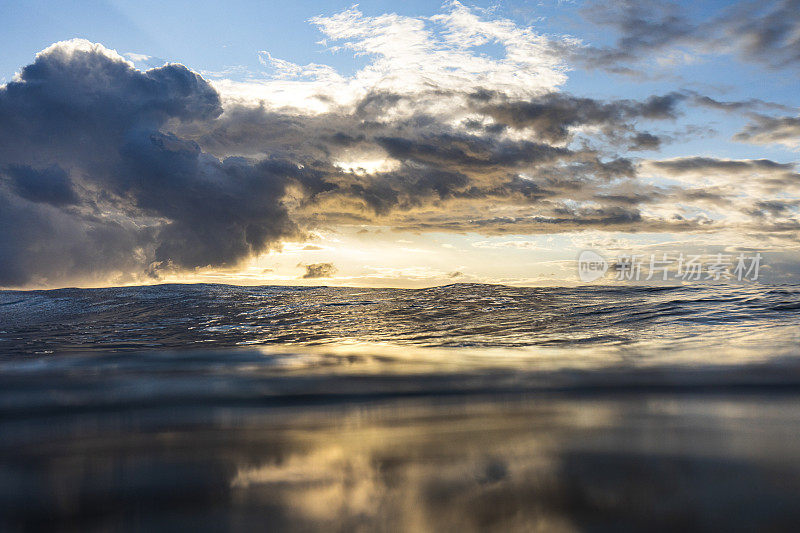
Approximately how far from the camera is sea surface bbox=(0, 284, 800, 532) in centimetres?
208

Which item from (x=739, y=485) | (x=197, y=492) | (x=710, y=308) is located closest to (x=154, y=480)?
(x=197, y=492)

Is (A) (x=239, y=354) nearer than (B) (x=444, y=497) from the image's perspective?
No

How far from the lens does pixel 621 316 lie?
1127 centimetres

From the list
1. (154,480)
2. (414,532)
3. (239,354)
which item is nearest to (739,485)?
(414,532)

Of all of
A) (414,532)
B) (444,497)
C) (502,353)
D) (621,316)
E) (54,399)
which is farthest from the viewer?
(621,316)

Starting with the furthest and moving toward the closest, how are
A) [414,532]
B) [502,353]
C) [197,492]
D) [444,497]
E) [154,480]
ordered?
[502,353], [154,480], [197,492], [444,497], [414,532]

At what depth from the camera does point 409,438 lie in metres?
3.10

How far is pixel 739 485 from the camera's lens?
7.40 feet

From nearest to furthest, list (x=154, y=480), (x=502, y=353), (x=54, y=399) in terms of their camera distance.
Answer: (x=154, y=480) < (x=54, y=399) < (x=502, y=353)

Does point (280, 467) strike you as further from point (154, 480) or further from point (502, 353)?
point (502, 353)

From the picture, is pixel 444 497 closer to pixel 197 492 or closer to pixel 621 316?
pixel 197 492

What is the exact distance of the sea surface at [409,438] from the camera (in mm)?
2080

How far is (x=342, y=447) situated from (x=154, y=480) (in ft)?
3.67

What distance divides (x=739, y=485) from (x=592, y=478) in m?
0.72
